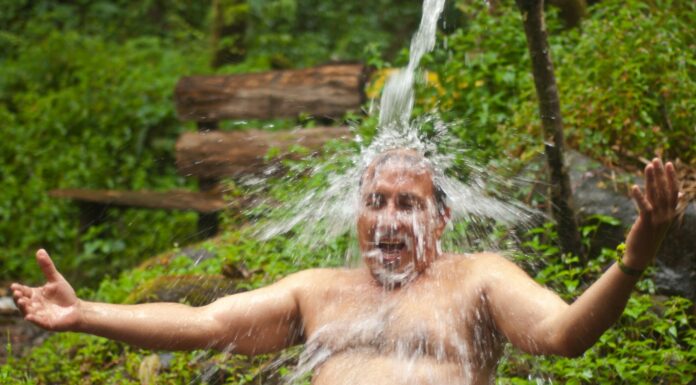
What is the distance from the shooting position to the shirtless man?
281cm

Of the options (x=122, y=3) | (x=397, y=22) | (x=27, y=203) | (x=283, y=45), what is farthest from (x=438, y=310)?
(x=122, y=3)

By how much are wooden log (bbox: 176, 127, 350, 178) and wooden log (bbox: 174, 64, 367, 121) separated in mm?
186

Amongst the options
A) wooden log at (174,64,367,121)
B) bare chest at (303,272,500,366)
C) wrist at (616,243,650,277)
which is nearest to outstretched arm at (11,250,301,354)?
bare chest at (303,272,500,366)

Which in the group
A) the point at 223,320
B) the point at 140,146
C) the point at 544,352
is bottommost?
the point at 140,146

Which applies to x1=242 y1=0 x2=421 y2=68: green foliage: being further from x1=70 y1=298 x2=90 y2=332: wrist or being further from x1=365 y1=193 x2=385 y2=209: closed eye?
x1=70 y1=298 x2=90 y2=332: wrist

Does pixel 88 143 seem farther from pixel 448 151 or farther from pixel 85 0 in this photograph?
pixel 448 151

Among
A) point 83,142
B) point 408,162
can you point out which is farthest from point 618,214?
point 83,142

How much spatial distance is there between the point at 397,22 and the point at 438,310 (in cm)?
1115

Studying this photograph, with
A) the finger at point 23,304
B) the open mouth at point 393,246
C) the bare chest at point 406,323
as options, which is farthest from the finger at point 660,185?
the finger at point 23,304

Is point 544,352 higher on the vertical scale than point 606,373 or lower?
higher

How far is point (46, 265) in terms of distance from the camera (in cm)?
279

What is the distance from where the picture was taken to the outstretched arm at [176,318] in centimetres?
281

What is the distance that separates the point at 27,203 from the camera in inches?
365

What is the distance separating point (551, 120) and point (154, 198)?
483cm
